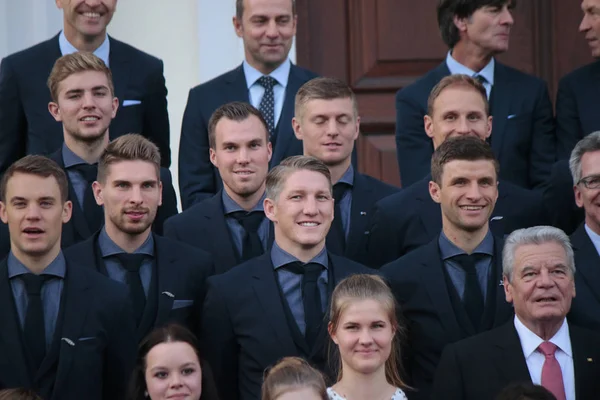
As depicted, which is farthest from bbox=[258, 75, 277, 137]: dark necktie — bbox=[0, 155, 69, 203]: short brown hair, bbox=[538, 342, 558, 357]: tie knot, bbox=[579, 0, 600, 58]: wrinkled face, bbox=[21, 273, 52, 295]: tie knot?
bbox=[538, 342, 558, 357]: tie knot

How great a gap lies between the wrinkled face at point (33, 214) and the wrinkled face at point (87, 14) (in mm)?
1213

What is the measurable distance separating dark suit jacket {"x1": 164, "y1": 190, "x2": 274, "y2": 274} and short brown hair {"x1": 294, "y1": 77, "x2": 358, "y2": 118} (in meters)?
0.60

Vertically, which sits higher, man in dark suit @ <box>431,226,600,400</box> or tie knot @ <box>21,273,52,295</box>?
tie knot @ <box>21,273,52,295</box>

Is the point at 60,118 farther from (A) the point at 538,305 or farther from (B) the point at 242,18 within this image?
(A) the point at 538,305

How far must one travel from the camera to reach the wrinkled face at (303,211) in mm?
7223

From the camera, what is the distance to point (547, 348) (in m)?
6.89

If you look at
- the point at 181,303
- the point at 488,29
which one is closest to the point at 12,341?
the point at 181,303

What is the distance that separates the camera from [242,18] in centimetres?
834

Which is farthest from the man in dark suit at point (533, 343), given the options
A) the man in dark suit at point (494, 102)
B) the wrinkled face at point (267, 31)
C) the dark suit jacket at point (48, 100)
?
the dark suit jacket at point (48, 100)

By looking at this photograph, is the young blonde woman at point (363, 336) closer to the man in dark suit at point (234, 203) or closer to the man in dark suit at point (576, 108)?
the man in dark suit at point (234, 203)

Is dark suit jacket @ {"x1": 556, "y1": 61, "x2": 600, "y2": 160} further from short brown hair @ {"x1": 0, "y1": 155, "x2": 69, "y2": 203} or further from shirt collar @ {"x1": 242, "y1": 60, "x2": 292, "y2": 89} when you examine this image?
short brown hair @ {"x1": 0, "y1": 155, "x2": 69, "y2": 203}

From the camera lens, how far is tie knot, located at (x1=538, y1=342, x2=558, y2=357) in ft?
22.6

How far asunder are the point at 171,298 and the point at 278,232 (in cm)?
51

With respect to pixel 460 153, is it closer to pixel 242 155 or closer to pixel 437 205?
pixel 437 205
